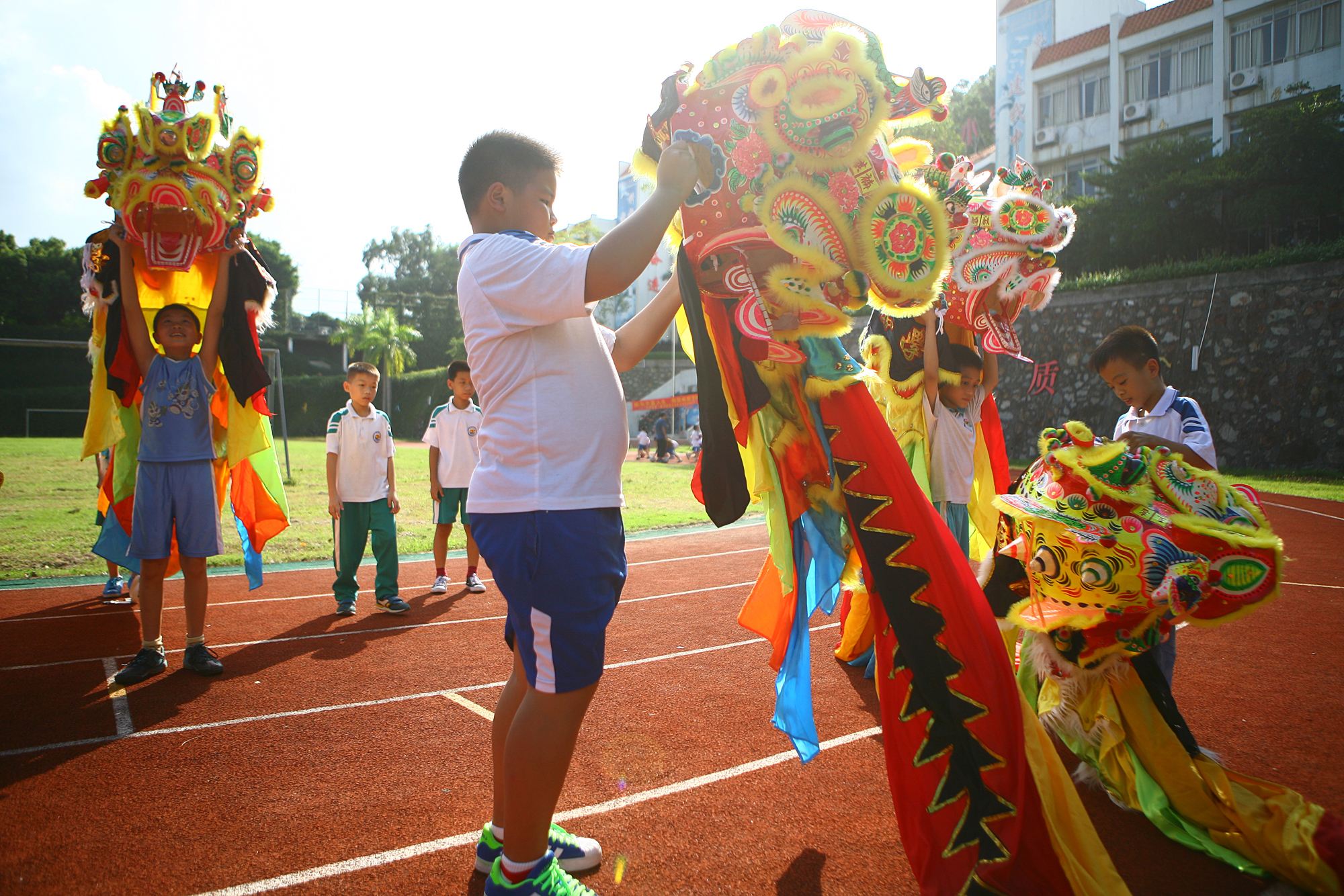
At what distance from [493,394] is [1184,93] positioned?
103ft

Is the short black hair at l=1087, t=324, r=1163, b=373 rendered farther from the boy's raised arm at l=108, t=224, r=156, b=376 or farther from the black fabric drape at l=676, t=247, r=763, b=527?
the boy's raised arm at l=108, t=224, r=156, b=376

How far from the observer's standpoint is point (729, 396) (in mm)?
2461

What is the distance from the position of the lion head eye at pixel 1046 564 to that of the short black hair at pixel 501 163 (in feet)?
7.15

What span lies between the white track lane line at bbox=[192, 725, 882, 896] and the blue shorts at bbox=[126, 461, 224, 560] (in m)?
2.30

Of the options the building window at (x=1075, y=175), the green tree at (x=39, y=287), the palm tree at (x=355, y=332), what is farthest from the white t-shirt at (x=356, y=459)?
the palm tree at (x=355, y=332)

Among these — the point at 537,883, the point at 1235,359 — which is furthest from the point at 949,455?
the point at 1235,359

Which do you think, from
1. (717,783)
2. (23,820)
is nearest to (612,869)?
(717,783)

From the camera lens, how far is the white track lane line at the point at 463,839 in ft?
8.08

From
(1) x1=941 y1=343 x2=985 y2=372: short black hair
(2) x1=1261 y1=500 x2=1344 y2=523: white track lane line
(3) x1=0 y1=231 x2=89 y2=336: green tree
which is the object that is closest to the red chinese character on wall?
(2) x1=1261 y1=500 x2=1344 y2=523: white track lane line

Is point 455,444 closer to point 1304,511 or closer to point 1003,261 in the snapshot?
point 1003,261

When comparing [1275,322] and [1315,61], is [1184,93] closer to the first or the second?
[1315,61]

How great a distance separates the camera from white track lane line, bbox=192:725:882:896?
246 centimetres

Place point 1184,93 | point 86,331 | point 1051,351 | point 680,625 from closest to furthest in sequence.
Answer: point 680,625, point 1051,351, point 1184,93, point 86,331

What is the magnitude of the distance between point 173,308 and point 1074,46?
3254 centimetres
